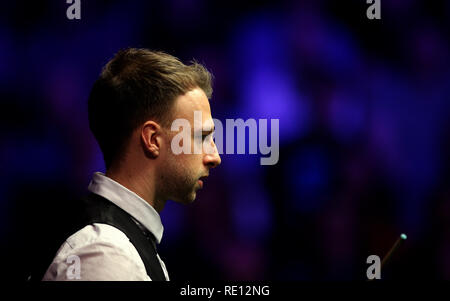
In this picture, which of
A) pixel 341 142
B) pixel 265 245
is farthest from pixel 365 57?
pixel 265 245

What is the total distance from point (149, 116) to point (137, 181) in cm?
15

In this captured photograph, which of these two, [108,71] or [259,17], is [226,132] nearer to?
[259,17]

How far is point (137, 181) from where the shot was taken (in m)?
1.40

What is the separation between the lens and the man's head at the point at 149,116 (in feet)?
4.64

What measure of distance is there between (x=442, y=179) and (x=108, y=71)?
4.69ft

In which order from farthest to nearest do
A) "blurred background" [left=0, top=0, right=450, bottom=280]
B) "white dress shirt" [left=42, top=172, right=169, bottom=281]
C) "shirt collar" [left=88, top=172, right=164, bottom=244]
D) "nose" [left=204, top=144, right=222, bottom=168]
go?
"blurred background" [left=0, top=0, right=450, bottom=280]
"nose" [left=204, top=144, right=222, bottom=168]
"shirt collar" [left=88, top=172, right=164, bottom=244]
"white dress shirt" [left=42, top=172, right=169, bottom=281]

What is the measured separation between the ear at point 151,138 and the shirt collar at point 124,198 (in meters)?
0.10

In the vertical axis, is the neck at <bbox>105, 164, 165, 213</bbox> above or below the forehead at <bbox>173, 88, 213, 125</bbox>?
below

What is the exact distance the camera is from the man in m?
1.36
